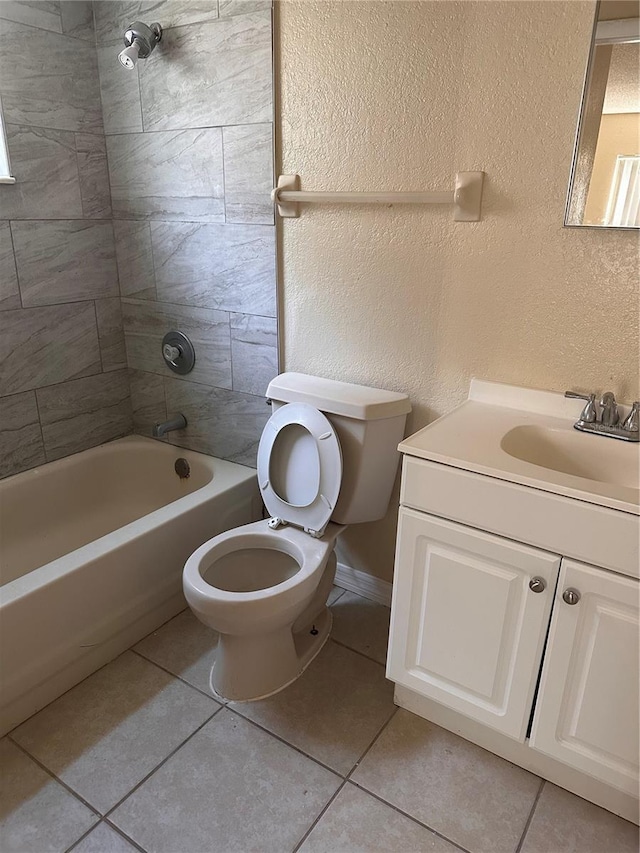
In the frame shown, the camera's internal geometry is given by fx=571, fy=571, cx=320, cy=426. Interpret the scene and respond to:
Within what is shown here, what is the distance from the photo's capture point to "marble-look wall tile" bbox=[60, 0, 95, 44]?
2.08 metres

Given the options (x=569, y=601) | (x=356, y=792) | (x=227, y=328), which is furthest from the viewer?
(x=227, y=328)

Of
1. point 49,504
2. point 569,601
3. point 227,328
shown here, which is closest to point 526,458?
point 569,601

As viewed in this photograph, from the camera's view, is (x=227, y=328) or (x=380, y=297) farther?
(x=227, y=328)

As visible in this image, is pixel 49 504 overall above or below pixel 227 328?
below

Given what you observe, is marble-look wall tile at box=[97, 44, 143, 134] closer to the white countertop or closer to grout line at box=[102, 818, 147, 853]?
the white countertop

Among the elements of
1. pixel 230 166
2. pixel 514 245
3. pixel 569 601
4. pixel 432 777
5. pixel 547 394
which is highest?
pixel 230 166

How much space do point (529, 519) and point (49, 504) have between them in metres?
1.90

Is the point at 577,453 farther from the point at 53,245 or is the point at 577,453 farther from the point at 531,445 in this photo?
the point at 53,245

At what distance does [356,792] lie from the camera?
4.80 feet

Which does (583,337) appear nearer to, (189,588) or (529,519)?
(529,519)

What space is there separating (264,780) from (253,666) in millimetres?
305

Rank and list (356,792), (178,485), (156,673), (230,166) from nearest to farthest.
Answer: (356,792), (156,673), (230,166), (178,485)

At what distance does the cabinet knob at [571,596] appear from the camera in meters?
1.24

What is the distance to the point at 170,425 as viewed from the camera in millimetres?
2428
